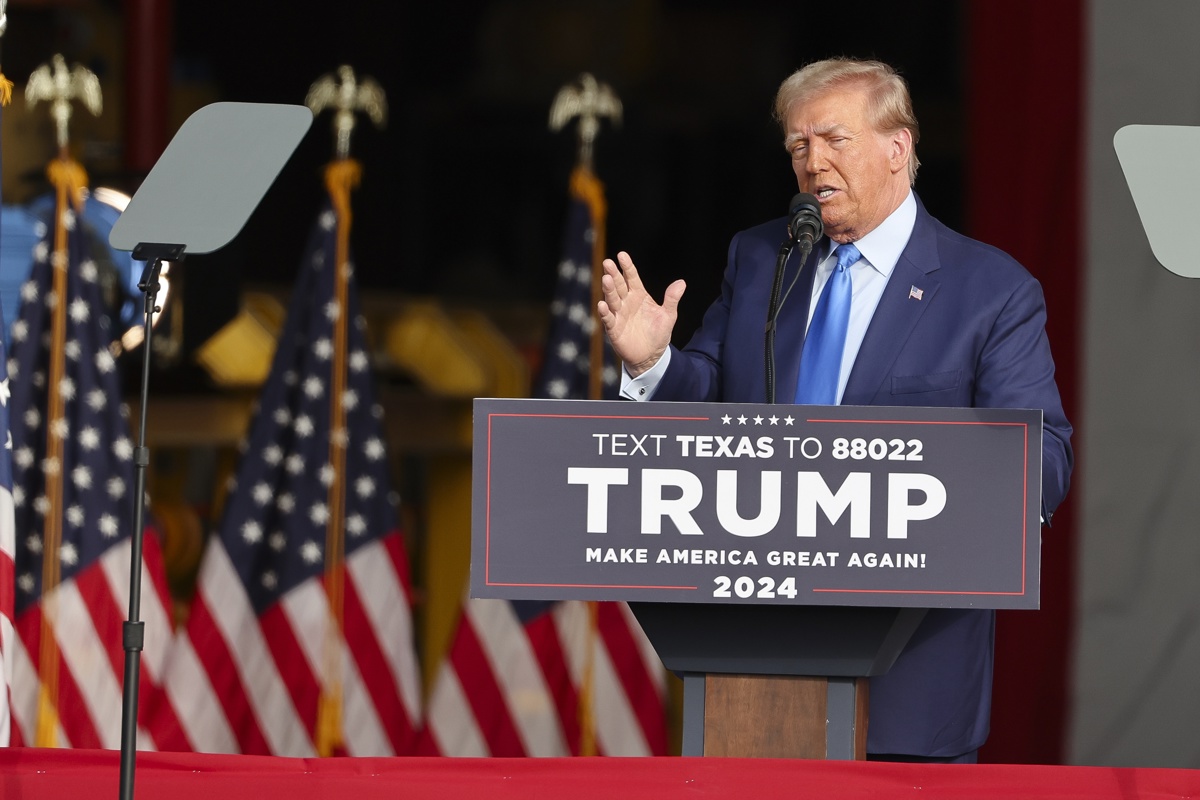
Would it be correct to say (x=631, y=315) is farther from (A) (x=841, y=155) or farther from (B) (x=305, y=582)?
(B) (x=305, y=582)

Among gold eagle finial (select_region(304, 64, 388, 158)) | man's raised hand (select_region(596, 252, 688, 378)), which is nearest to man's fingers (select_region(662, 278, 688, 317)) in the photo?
man's raised hand (select_region(596, 252, 688, 378))

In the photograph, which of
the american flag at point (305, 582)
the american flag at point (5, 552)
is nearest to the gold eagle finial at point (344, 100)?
the american flag at point (305, 582)

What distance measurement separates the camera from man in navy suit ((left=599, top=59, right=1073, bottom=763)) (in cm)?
207

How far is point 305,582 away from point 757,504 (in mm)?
2656

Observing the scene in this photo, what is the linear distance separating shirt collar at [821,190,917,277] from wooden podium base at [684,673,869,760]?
572mm

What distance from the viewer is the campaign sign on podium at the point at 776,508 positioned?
1.78 meters

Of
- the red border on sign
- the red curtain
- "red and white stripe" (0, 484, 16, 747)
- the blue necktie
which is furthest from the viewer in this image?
the red curtain

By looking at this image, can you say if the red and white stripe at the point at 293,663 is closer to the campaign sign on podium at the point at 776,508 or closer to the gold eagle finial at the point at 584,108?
the gold eagle finial at the point at 584,108

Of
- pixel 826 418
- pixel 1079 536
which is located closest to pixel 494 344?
pixel 1079 536

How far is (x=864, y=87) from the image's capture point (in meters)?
2.16

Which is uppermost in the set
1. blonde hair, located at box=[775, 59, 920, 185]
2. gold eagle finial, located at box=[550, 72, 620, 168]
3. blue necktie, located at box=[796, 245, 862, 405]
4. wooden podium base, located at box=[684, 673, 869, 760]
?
gold eagle finial, located at box=[550, 72, 620, 168]

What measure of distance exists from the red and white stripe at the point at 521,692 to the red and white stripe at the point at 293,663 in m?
0.11

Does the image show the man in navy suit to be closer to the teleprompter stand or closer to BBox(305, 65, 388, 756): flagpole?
the teleprompter stand

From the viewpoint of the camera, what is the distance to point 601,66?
534cm
